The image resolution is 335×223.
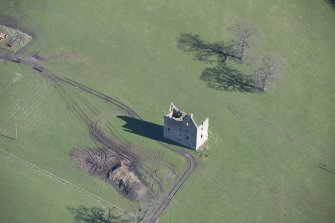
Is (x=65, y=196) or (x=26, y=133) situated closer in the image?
(x=65, y=196)

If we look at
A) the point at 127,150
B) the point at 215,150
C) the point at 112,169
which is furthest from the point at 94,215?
the point at 215,150

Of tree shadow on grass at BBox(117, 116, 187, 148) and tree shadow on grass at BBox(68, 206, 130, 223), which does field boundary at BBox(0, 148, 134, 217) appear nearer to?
tree shadow on grass at BBox(68, 206, 130, 223)

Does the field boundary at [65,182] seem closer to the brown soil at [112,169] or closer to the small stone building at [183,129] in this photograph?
the brown soil at [112,169]

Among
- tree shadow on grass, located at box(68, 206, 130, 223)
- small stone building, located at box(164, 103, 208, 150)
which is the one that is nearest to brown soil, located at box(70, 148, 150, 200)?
tree shadow on grass, located at box(68, 206, 130, 223)

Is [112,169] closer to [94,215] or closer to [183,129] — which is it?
[94,215]

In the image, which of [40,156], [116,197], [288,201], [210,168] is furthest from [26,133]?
[288,201]

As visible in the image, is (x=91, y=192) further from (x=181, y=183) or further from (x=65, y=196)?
(x=181, y=183)

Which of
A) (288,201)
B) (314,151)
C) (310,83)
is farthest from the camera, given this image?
(310,83)
